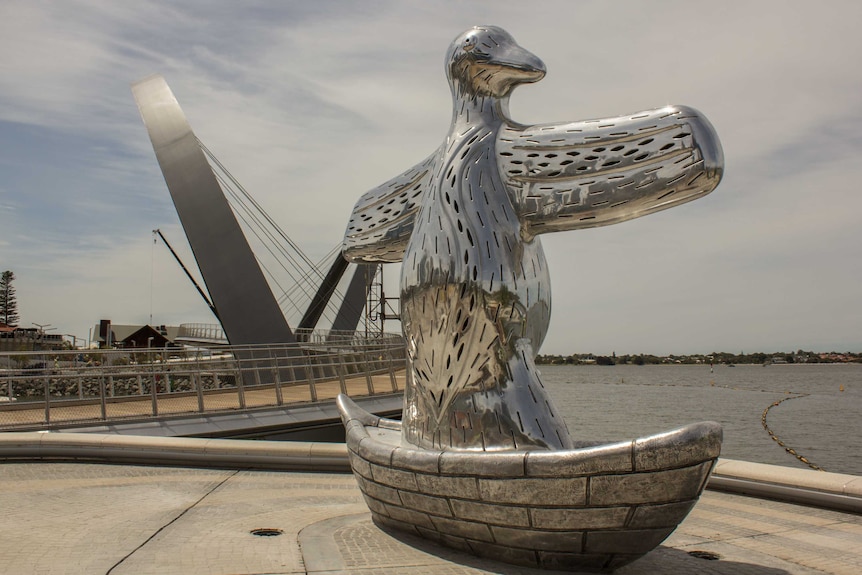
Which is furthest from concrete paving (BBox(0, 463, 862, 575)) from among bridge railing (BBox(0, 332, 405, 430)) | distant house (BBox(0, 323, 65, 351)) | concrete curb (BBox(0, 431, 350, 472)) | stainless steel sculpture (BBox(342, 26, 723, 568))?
distant house (BBox(0, 323, 65, 351))

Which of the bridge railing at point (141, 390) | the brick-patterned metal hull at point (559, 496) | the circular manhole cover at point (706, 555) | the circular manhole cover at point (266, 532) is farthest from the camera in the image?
the bridge railing at point (141, 390)

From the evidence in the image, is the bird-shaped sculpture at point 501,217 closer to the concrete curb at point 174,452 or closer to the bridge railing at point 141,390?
the concrete curb at point 174,452

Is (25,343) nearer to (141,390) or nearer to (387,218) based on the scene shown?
(141,390)

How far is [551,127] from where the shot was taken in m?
5.00

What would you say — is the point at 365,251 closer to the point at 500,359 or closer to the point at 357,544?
the point at 500,359

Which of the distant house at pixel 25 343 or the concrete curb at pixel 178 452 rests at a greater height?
the distant house at pixel 25 343

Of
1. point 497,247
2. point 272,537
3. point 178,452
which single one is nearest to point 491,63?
point 497,247

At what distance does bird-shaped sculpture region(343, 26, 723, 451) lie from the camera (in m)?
4.48

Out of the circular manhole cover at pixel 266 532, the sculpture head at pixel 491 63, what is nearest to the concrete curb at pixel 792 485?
the sculpture head at pixel 491 63

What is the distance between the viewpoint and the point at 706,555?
477 centimetres

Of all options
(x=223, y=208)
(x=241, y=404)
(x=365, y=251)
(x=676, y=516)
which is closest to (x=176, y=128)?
(x=223, y=208)

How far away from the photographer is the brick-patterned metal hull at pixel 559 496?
371 cm

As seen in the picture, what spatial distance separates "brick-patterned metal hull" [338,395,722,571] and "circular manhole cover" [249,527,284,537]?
0.85 meters

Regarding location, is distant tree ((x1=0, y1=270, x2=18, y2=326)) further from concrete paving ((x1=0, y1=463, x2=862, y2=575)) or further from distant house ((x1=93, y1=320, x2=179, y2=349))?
concrete paving ((x1=0, y1=463, x2=862, y2=575))
